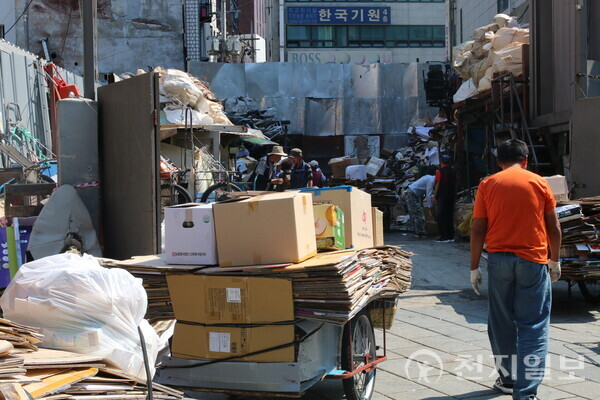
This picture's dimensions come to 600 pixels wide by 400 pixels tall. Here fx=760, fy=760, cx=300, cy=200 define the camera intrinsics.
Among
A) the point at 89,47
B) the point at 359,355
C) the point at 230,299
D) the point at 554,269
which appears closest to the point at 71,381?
the point at 230,299

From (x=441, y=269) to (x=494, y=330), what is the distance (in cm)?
666

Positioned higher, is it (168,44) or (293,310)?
(168,44)

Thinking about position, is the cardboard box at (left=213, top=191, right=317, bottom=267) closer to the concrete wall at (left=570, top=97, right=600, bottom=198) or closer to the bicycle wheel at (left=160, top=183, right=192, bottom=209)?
the bicycle wheel at (left=160, top=183, right=192, bottom=209)

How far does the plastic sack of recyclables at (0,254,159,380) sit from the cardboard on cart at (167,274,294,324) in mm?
577

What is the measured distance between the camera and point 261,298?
15.6 feet

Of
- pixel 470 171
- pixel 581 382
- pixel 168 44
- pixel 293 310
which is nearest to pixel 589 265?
pixel 581 382

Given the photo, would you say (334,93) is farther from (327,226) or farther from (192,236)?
(192,236)

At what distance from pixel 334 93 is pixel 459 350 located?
78.8 feet

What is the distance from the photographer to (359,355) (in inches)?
215

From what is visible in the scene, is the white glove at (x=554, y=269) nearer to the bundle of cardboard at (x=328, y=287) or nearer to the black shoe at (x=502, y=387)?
the black shoe at (x=502, y=387)

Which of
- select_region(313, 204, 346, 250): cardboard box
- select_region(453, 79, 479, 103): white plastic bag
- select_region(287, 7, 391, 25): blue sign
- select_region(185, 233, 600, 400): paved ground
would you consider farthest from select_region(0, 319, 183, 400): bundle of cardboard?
select_region(287, 7, 391, 25): blue sign

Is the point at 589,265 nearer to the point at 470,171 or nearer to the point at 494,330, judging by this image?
the point at 494,330

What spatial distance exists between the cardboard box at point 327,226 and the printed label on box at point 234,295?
2.61ft

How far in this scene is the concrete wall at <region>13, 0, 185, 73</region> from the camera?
97.9 feet
